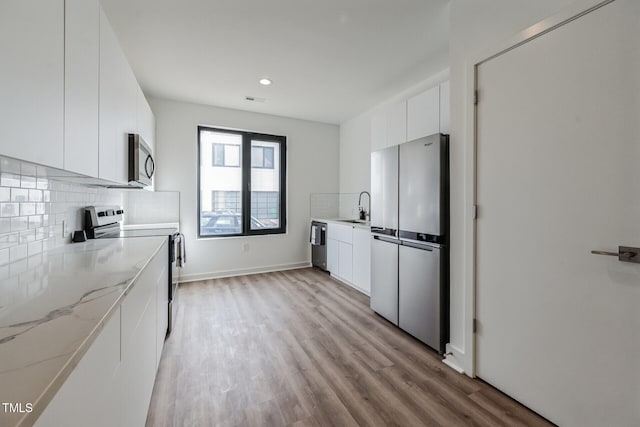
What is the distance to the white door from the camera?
3.91 ft

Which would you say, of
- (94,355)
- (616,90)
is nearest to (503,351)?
(616,90)

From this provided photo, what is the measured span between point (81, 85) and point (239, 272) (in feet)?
11.3

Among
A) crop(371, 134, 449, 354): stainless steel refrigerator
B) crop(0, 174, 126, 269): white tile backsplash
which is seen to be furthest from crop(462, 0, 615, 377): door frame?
crop(0, 174, 126, 269): white tile backsplash

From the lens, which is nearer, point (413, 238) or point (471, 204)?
point (471, 204)

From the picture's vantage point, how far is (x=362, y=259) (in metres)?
3.45

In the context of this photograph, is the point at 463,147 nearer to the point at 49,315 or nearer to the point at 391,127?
the point at 391,127

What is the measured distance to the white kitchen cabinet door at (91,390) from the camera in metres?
0.49

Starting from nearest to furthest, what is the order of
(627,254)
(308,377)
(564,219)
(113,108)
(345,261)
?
(627,254), (564,219), (113,108), (308,377), (345,261)

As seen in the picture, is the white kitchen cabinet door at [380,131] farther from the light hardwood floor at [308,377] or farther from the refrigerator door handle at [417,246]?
the light hardwood floor at [308,377]

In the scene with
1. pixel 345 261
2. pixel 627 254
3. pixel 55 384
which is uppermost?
pixel 627 254

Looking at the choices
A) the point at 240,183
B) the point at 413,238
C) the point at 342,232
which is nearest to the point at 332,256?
the point at 342,232

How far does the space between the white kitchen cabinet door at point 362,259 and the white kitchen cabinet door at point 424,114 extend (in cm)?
133

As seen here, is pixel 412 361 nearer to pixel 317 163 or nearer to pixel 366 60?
pixel 366 60

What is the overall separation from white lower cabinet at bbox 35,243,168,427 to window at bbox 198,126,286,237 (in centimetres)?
274
